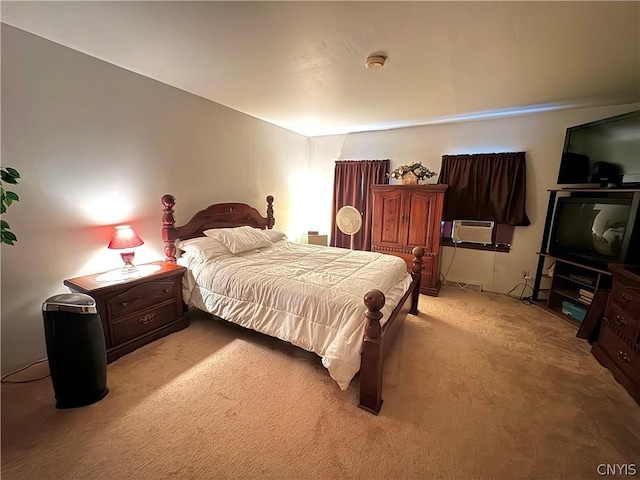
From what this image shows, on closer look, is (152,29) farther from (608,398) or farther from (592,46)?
(608,398)

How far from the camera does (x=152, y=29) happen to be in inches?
71.3

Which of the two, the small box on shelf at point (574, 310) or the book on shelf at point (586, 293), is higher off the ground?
the book on shelf at point (586, 293)

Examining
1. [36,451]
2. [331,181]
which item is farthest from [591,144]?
[36,451]

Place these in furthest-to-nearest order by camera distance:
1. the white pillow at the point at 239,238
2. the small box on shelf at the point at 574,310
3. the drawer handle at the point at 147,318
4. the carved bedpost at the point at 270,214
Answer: the carved bedpost at the point at 270,214 < the white pillow at the point at 239,238 < the small box on shelf at the point at 574,310 < the drawer handle at the point at 147,318

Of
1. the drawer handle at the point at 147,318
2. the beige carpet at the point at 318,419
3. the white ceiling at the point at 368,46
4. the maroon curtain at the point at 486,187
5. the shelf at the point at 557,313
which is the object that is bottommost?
the beige carpet at the point at 318,419

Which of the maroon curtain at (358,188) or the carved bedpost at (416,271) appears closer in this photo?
the carved bedpost at (416,271)

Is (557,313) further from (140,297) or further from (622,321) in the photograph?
(140,297)

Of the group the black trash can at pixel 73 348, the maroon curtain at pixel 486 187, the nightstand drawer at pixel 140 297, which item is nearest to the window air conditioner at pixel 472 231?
the maroon curtain at pixel 486 187

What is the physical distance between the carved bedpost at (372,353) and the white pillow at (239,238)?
1835mm

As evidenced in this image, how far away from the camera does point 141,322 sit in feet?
7.68

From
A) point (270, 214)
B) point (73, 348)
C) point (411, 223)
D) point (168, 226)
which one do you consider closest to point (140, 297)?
point (73, 348)

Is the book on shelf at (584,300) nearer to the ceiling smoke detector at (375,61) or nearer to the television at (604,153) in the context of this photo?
the television at (604,153)

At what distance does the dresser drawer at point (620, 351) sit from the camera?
6.27 ft

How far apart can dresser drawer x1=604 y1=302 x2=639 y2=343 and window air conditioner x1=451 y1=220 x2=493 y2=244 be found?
1652 millimetres
